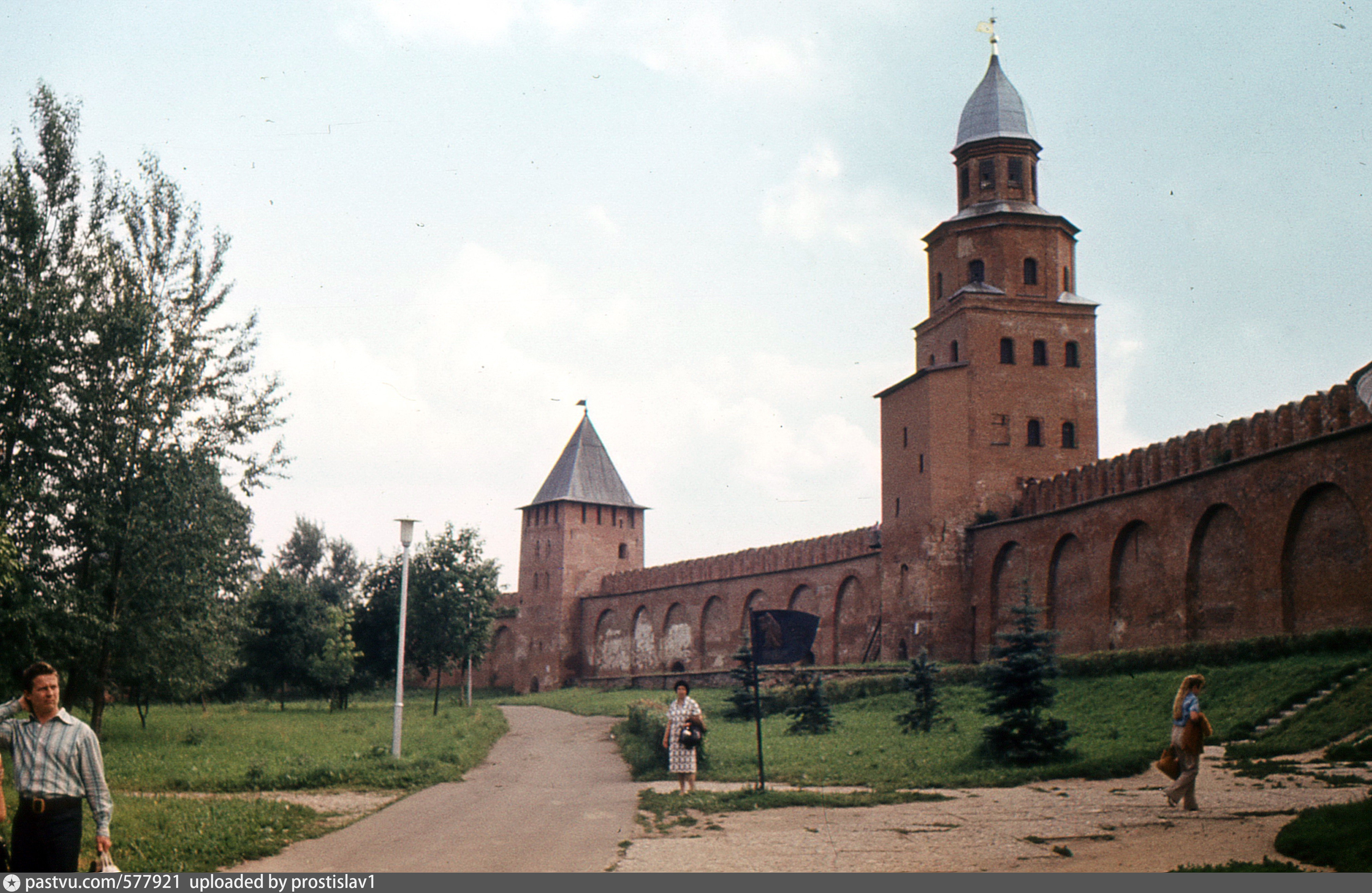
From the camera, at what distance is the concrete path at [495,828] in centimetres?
774

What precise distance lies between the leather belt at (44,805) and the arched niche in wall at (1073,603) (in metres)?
23.1

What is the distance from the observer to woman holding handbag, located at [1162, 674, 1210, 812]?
973 centimetres

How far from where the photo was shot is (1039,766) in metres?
13.5

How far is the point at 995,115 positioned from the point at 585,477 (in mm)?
25496

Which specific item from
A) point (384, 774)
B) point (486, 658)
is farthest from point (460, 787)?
point (486, 658)

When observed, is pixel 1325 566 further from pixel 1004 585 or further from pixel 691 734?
pixel 691 734

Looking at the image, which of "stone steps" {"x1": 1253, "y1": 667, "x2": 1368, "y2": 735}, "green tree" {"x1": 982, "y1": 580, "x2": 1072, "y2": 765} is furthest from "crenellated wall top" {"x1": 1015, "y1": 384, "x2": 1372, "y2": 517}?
"green tree" {"x1": 982, "y1": 580, "x2": 1072, "y2": 765}

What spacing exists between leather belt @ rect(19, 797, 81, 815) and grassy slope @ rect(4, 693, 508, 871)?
2166mm

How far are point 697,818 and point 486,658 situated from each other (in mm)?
45323

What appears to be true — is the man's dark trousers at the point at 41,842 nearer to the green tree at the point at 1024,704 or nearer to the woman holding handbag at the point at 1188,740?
the woman holding handbag at the point at 1188,740

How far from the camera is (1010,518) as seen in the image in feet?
96.8

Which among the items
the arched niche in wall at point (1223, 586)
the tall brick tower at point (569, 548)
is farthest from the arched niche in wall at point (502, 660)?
the arched niche in wall at point (1223, 586)

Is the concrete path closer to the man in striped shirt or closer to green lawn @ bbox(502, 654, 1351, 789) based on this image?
green lawn @ bbox(502, 654, 1351, 789)

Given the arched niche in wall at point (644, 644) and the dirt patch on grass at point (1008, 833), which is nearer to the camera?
the dirt patch on grass at point (1008, 833)
